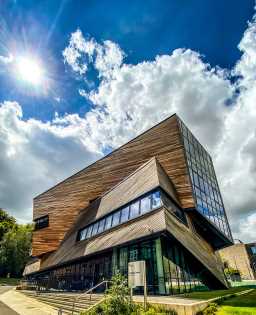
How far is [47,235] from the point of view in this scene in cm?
2880

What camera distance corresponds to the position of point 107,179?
25266 mm

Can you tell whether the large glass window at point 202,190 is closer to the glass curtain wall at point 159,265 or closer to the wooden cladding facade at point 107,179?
the wooden cladding facade at point 107,179

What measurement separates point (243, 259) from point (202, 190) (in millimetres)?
37716

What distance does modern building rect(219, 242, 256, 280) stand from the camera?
47.8m

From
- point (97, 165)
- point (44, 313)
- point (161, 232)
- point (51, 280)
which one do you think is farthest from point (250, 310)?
point (51, 280)

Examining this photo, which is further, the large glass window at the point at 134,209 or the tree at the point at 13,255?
the tree at the point at 13,255

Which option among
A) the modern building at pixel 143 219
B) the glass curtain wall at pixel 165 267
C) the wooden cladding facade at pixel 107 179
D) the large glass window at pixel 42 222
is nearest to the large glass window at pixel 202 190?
the modern building at pixel 143 219

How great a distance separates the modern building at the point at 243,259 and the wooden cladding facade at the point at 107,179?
3878 cm

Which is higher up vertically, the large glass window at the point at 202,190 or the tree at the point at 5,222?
the tree at the point at 5,222

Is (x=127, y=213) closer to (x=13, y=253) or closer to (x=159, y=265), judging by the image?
(x=159, y=265)

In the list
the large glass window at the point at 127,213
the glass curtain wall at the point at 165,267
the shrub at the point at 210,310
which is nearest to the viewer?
the shrub at the point at 210,310

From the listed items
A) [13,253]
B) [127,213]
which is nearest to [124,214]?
[127,213]

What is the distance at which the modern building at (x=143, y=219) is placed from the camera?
1341 cm

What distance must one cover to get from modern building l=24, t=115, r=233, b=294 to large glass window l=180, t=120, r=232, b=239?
127mm
